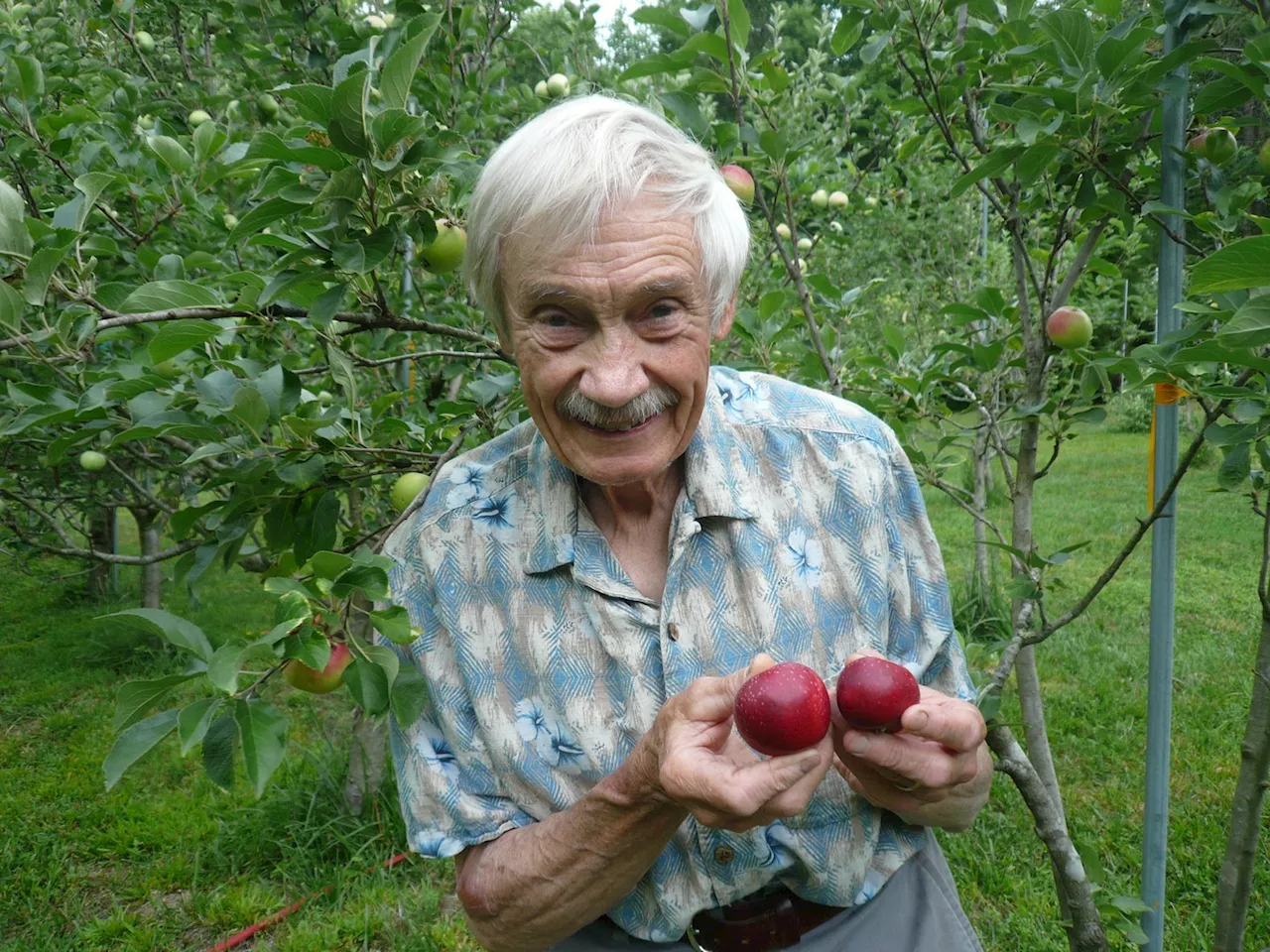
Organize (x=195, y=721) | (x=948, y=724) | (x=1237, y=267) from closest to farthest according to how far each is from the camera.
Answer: (x=1237, y=267) < (x=195, y=721) < (x=948, y=724)

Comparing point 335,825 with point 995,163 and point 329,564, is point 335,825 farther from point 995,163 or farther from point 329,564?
point 995,163

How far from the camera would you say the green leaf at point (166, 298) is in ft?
4.45

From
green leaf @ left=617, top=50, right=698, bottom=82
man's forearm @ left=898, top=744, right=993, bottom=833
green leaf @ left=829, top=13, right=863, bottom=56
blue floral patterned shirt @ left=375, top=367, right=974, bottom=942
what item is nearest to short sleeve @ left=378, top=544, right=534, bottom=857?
blue floral patterned shirt @ left=375, top=367, right=974, bottom=942

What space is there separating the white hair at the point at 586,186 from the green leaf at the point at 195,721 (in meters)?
0.69

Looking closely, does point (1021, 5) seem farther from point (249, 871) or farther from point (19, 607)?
point (19, 607)

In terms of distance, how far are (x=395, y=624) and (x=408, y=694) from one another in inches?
5.9

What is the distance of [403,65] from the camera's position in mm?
1195

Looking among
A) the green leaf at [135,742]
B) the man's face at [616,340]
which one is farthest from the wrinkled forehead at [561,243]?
the green leaf at [135,742]

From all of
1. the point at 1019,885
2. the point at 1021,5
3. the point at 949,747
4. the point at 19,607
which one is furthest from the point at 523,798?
the point at 19,607

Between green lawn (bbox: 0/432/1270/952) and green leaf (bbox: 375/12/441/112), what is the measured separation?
57.7 inches

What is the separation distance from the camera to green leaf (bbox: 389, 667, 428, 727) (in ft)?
4.04

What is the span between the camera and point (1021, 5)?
5.67 feet

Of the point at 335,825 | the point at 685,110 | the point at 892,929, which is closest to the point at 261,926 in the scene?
the point at 335,825

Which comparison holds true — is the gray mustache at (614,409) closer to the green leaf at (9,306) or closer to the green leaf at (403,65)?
the green leaf at (403,65)
